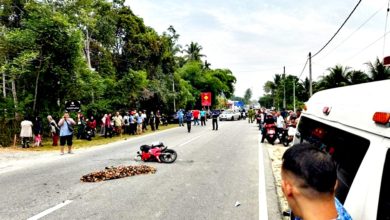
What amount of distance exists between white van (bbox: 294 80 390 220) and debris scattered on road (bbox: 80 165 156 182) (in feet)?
24.7

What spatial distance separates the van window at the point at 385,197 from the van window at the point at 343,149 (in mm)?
290

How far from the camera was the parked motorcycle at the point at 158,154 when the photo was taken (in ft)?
41.6

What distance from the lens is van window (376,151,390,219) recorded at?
1953mm

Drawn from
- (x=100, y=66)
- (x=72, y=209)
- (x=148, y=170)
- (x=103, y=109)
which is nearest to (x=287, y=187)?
(x=72, y=209)

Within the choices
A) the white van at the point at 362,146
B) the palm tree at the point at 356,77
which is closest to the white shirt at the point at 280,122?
the white van at the point at 362,146

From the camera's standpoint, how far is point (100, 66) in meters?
39.5

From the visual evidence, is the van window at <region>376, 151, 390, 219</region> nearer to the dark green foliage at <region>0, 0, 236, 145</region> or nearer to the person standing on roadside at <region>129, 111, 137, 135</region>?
the dark green foliage at <region>0, 0, 236, 145</region>

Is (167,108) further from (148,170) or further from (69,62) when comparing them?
(148,170)

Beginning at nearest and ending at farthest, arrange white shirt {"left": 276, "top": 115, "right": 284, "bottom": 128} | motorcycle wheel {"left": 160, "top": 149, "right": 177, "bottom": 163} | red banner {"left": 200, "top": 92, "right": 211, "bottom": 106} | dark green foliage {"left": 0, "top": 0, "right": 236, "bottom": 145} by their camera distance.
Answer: motorcycle wheel {"left": 160, "top": 149, "right": 177, "bottom": 163}
white shirt {"left": 276, "top": 115, "right": 284, "bottom": 128}
dark green foliage {"left": 0, "top": 0, "right": 236, "bottom": 145}
red banner {"left": 200, "top": 92, "right": 211, "bottom": 106}

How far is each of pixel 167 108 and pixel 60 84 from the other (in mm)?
24496

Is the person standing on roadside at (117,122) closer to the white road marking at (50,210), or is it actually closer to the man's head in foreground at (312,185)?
the white road marking at (50,210)

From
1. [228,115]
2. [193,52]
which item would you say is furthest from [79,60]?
[193,52]

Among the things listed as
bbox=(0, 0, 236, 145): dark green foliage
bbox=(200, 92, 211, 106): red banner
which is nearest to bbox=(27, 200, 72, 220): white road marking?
bbox=(0, 0, 236, 145): dark green foliage

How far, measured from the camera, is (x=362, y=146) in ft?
7.77
